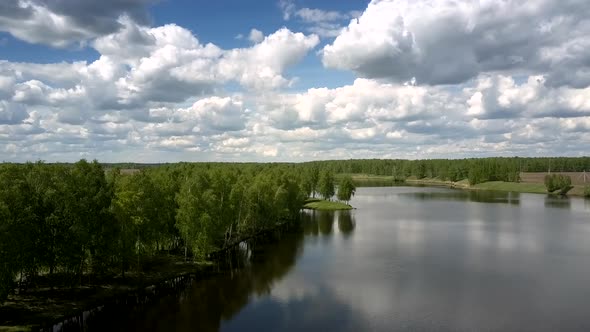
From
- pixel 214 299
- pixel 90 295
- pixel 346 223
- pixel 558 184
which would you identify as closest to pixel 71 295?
pixel 90 295

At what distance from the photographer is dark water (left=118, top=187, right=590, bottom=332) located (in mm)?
40562

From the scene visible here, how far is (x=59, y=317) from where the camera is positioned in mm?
39562

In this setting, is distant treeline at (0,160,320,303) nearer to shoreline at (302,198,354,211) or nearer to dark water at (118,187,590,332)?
dark water at (118,187,590,332)

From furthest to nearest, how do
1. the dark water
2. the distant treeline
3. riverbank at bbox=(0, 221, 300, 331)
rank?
the dark water → riverbank at bbox=(0, 221, 300, 331) → the distant treeline

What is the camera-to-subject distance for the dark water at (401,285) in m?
40.6

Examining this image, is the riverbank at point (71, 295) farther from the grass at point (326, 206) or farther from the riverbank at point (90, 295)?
the grass at point (326, 206)

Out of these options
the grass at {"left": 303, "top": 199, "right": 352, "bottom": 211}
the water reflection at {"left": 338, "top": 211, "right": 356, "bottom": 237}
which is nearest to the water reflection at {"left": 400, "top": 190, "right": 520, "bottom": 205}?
the grass at {"left": 303, "top": 199, "right": 352, "bottom": 211}

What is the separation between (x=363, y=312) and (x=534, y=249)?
4204cm

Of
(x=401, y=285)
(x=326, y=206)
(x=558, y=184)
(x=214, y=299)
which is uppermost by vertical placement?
(x=558, y=184)

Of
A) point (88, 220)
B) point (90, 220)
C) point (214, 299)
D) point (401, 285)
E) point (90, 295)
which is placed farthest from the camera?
point (401, 285)

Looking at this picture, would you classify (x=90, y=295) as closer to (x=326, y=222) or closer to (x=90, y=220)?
(x=90, y=220)

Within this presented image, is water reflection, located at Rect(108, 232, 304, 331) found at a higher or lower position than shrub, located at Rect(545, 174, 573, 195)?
lower

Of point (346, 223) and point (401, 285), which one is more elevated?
point (346, 223)

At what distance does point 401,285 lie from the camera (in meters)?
51.4
